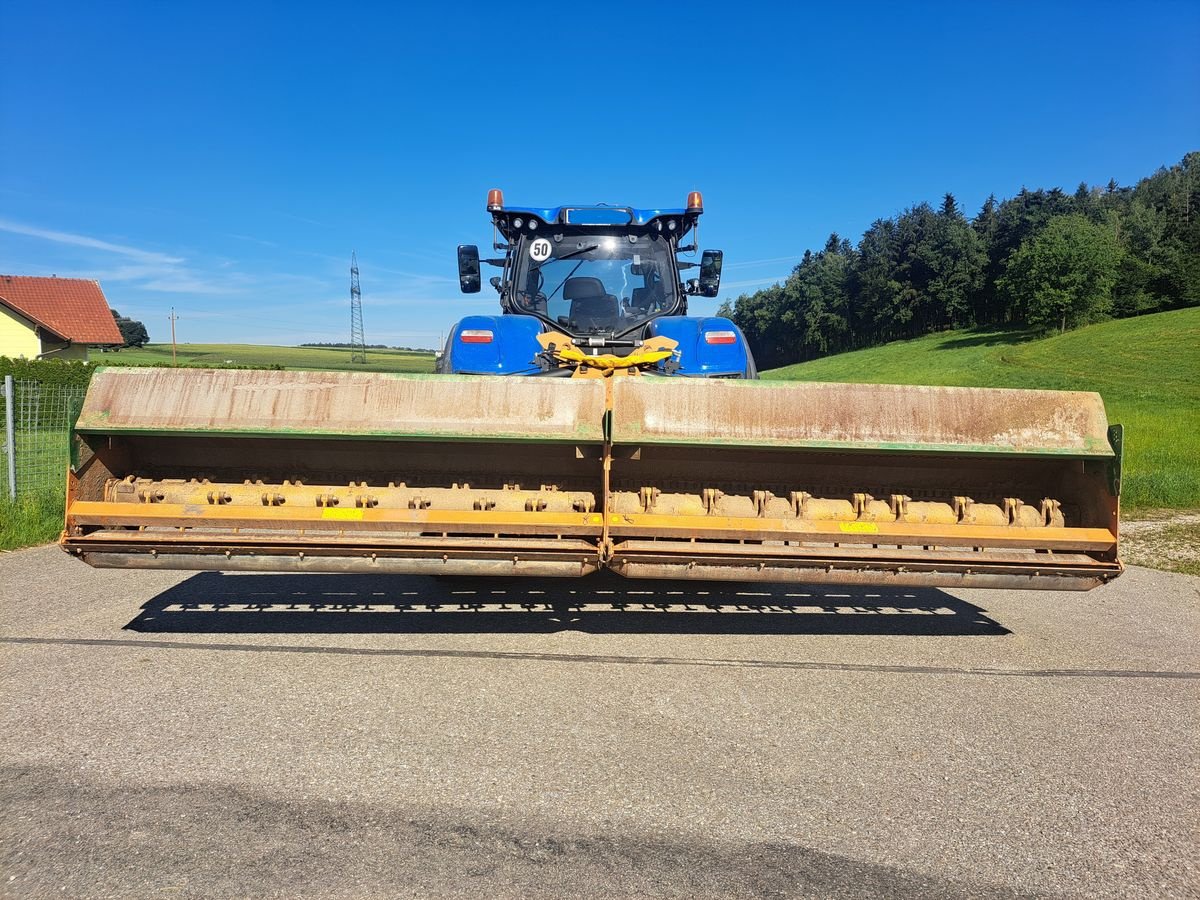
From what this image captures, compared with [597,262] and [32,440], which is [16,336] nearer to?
[32,440]

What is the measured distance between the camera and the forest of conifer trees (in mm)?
62344

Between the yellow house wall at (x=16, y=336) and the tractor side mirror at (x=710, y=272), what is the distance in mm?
41726

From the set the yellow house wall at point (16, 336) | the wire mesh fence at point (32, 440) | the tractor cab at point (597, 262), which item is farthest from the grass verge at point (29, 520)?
the yellow house wall at point (16, 336)

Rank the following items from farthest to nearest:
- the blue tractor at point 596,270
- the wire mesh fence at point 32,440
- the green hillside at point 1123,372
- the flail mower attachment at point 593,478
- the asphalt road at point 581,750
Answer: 1. the green hillside at point 1123,372
2. the wire mesh fence at point 32,440
3. the blue tractor at point 596,270
4. the flail mower attachment at point 593,478
5. the asphalt road at point 581,750

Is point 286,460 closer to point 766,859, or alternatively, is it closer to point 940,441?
point 766,859

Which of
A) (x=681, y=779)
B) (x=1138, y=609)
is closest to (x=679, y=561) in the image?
(x=681, y=779)

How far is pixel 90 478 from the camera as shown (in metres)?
4.27

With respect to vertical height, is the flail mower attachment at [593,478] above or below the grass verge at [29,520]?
above

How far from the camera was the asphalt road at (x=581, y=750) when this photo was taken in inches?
100

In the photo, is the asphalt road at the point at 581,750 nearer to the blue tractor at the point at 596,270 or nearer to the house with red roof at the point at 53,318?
the blue tractor at the point at 596,270

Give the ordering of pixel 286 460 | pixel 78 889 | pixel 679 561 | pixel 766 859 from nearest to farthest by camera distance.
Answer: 1. pixel 78 889
2. pixel 766 859
3. pixel 679 561
4. pixel 286 460

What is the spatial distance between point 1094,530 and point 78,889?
476 cm

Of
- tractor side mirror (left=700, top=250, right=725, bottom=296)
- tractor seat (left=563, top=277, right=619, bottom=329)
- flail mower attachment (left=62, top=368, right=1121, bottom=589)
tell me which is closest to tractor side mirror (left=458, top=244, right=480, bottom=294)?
tractor seat (left=563, top=277, right=619, bottom=329)

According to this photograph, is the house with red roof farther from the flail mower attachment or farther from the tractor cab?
the flail mower attachment
